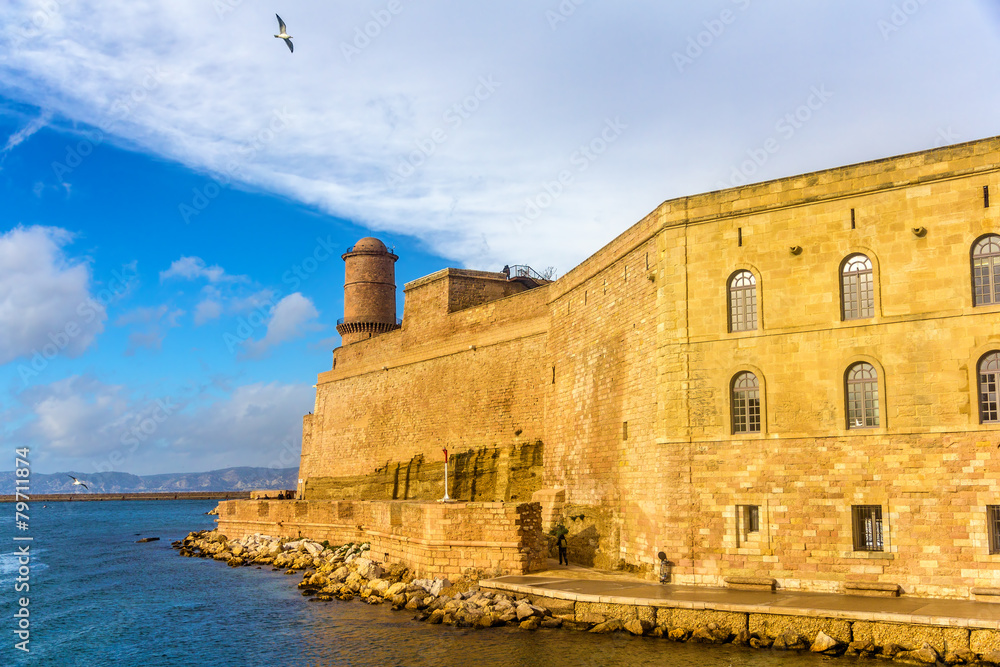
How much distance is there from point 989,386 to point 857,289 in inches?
101

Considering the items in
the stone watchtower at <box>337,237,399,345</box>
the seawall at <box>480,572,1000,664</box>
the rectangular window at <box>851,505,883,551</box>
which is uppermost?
the stone watchtower at <box>337,237,399,345</box>

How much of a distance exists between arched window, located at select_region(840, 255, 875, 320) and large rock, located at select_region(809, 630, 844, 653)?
546cm

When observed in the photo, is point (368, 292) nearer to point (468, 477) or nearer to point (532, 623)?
point (468, 477)

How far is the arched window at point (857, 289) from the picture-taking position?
47.3ft

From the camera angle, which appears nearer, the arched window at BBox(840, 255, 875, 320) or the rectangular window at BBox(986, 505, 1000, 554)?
the rectangular window at BBox(986, 505, 1000, 554)

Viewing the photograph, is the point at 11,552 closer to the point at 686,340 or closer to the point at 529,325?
the point at 529,325

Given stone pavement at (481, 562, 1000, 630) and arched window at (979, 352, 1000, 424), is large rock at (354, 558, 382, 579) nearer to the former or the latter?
stone pavement at (481, 562, 1000, 630)

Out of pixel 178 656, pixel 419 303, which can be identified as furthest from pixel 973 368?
pixel 419 303

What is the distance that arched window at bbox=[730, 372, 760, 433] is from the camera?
15.2 m

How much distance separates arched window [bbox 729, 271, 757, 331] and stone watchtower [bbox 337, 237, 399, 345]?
28058 mm

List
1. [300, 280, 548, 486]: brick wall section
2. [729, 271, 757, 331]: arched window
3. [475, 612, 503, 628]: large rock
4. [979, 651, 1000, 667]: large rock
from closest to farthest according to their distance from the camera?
[979, 651, 1000, 667]: large rock → [475, 612, 503, 628]: large rock → [729, 271, 757, 331]: arched window → [300, 280, 548, 486]: brick wall section

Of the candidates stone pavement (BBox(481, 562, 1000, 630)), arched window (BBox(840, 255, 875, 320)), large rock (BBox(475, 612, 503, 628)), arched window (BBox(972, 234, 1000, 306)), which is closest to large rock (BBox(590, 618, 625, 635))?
stone pavement (BBox(481, 562, 1000, 630))

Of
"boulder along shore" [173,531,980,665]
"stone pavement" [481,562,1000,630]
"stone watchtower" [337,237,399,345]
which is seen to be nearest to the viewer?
"stone pavement" [481,562,1000,630]

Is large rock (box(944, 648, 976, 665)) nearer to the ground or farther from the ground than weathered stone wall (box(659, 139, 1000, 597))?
nearer to the ground
